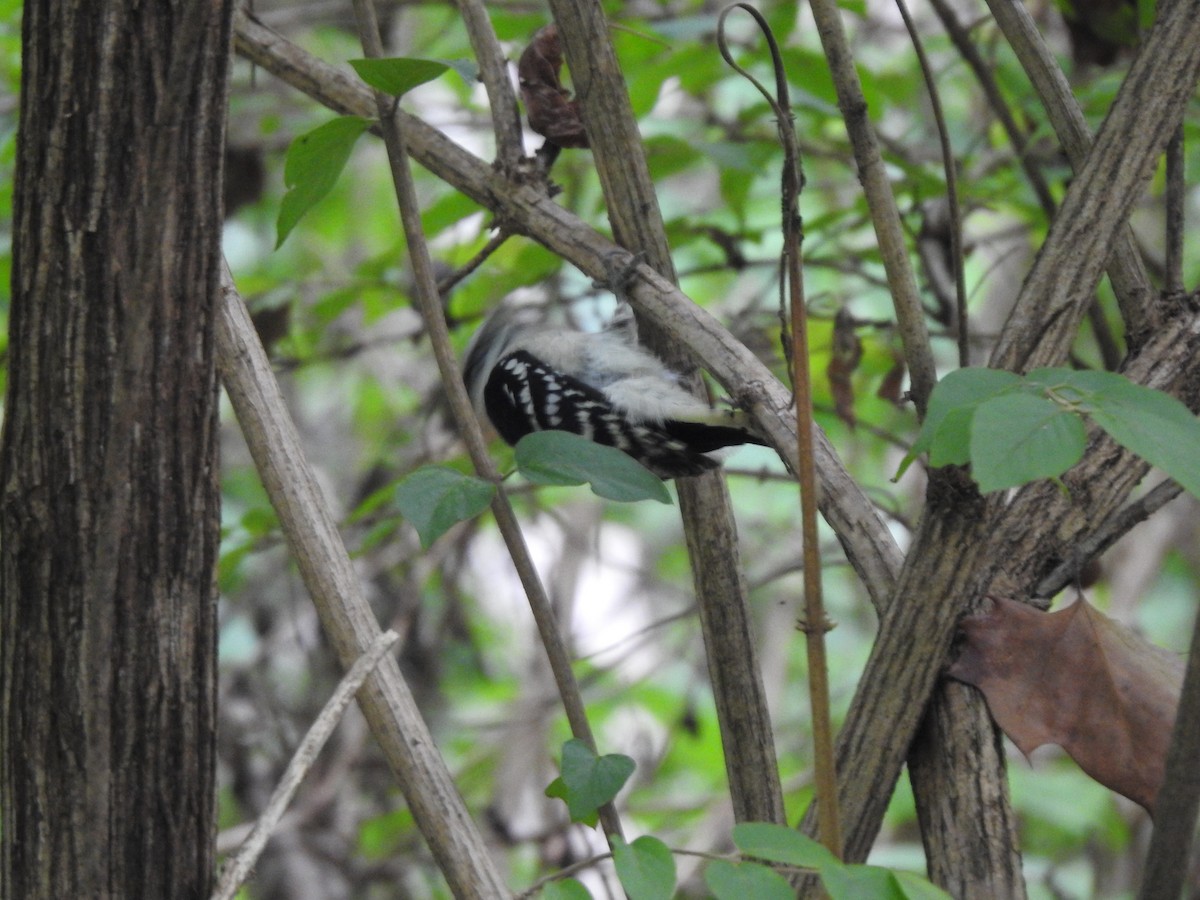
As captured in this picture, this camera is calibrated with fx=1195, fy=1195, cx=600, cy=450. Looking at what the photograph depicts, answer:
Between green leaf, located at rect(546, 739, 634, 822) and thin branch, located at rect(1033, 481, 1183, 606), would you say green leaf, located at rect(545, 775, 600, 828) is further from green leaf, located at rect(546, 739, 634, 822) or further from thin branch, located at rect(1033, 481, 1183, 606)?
thin branch, located at rect(1033, 481, 1183, 606)

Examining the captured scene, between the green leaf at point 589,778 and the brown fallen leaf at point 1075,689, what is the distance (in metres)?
0.42

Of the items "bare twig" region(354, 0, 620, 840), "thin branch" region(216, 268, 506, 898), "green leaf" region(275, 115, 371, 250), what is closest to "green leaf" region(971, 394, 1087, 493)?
"bare twig" region(354, 0, 620, 840)

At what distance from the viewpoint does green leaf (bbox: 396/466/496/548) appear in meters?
1.47

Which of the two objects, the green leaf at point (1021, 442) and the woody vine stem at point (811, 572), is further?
the woody vine stem at point (811, 572)

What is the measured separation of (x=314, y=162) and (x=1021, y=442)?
1.11 meters

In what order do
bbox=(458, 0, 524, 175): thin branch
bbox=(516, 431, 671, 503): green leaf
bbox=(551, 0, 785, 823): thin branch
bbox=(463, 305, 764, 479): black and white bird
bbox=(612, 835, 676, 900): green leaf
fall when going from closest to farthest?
bbox=(612, 835, 676, 900): green leaf, bbox=(516, 431, 671, 503): green leaf, bbox=(551, 0, 785, 823): thin branch, bbox=(458, 0, 524, 175): thin branch, bbox=(463, 305, 764, 479): black and white bird

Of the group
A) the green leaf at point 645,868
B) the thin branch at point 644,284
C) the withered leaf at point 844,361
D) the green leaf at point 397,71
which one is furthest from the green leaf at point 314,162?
the withered leaf at point 844,361

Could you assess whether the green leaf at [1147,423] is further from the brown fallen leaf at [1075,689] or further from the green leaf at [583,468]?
the green leaf at [583,468]

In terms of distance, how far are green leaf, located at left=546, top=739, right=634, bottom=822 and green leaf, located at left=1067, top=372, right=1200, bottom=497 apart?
0.68 meters

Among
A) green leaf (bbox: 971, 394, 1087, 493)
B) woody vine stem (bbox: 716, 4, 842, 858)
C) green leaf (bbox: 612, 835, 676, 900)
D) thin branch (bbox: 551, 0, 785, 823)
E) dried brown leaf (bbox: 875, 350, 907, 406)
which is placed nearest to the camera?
green leaf (bbox: 971, 394, 1087, 493)

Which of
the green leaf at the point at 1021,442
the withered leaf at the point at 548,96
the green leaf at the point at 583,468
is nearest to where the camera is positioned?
the green leaf at the point at 1021,442

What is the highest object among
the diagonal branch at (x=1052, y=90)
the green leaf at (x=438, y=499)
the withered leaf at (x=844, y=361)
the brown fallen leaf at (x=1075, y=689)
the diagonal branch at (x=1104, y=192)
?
the withered leaf at (x=844, y=361)

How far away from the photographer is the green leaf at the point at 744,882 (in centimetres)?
110

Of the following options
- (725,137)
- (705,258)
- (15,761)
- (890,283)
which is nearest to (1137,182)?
(890,283)
